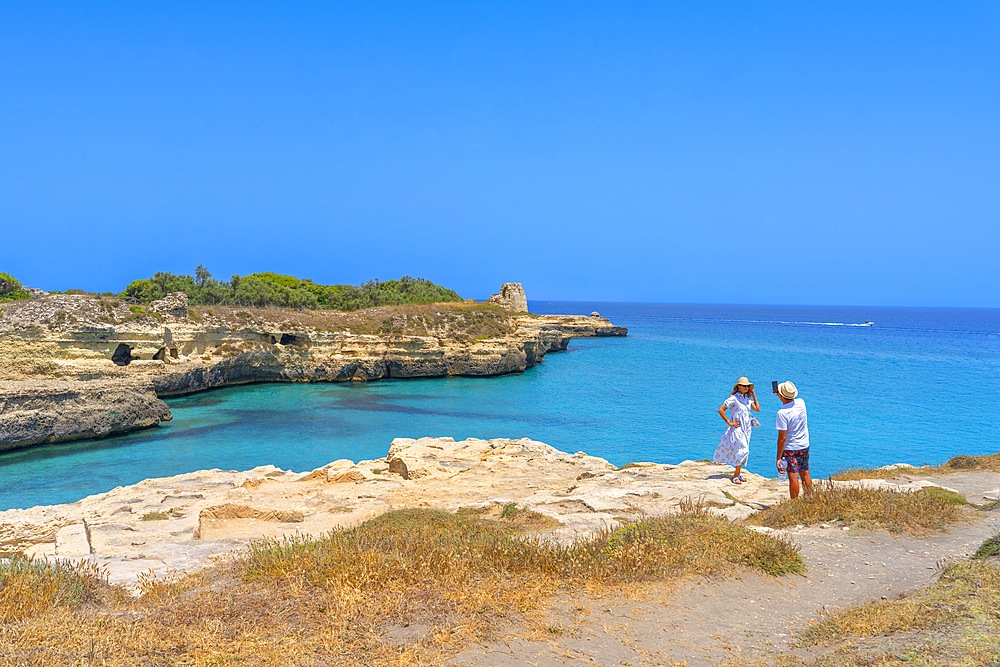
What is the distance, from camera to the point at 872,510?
7.20m

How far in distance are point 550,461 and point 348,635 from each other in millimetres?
9774

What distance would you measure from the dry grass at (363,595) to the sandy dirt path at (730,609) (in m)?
0.23

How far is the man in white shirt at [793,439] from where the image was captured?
844 centimetres

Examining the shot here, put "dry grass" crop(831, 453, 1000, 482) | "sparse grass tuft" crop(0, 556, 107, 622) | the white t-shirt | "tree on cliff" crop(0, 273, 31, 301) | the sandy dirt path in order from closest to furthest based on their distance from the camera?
the sandy dirt path, "sparse grass tuft" crop(0, 556, 107, 622), the white t-shirt, "dry grass" crop(831, 453, 1000, 482), "tree on cliff" crop(0, 273, 31, 301)

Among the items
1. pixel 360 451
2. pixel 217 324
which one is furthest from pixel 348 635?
pixel 217 324

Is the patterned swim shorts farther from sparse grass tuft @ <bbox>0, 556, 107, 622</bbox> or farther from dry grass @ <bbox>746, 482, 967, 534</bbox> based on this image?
sparse grass tuft @ <bbox>0, 556, 107, 622</bbox>

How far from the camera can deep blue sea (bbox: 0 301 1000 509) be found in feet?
60.4

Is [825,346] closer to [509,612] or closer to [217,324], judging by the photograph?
[217,324]

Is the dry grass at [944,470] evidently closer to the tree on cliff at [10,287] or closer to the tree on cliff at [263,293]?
the tree on cliff at [263,293]

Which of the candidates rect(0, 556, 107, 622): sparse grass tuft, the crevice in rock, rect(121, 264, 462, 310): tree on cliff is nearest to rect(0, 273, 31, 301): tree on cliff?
rect(121, 264, 462, 310): tree on cliff

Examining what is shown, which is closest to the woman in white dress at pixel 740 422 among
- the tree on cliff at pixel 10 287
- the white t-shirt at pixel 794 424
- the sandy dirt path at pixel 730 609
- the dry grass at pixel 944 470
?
the dry grass at pixel 944 470

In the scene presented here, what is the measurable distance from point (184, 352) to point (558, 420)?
20572mm

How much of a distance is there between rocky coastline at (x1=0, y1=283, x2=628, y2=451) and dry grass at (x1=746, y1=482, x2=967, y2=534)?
22.2m

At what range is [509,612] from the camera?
4.77m
